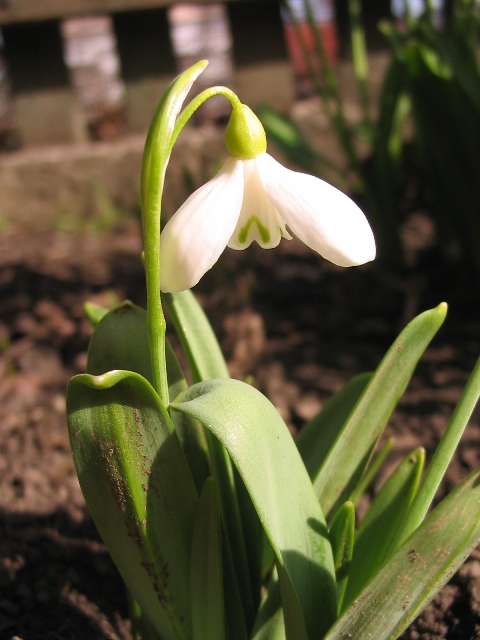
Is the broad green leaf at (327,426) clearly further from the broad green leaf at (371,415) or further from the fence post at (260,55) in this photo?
the fence post at (260,55)

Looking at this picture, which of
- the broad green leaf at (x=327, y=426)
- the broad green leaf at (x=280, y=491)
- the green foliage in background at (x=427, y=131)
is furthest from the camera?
the green foliage in background at (x=427, y=131)

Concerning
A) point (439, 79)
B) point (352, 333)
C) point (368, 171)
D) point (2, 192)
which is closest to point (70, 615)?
point (352, 333)

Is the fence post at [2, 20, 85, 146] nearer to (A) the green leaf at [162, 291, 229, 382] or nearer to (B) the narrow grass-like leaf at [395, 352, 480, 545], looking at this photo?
(A) the green leaf at [162, 291, 229, 382]

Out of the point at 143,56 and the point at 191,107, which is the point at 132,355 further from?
the point at 143,56

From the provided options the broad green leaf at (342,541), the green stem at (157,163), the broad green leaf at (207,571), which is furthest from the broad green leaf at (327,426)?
the green stem at (157,163)

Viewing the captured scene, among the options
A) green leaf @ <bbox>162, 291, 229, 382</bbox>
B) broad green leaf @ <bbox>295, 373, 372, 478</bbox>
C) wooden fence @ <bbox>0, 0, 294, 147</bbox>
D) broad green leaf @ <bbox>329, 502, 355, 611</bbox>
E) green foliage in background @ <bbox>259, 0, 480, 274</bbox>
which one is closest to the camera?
broad green leaf @ <bbox>329, 502, 355, 611</bbox>

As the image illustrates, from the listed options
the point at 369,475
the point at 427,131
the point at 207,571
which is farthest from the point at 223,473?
the point at 427,131

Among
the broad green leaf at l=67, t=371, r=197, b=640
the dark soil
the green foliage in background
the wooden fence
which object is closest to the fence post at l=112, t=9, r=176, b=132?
the wooden fence
